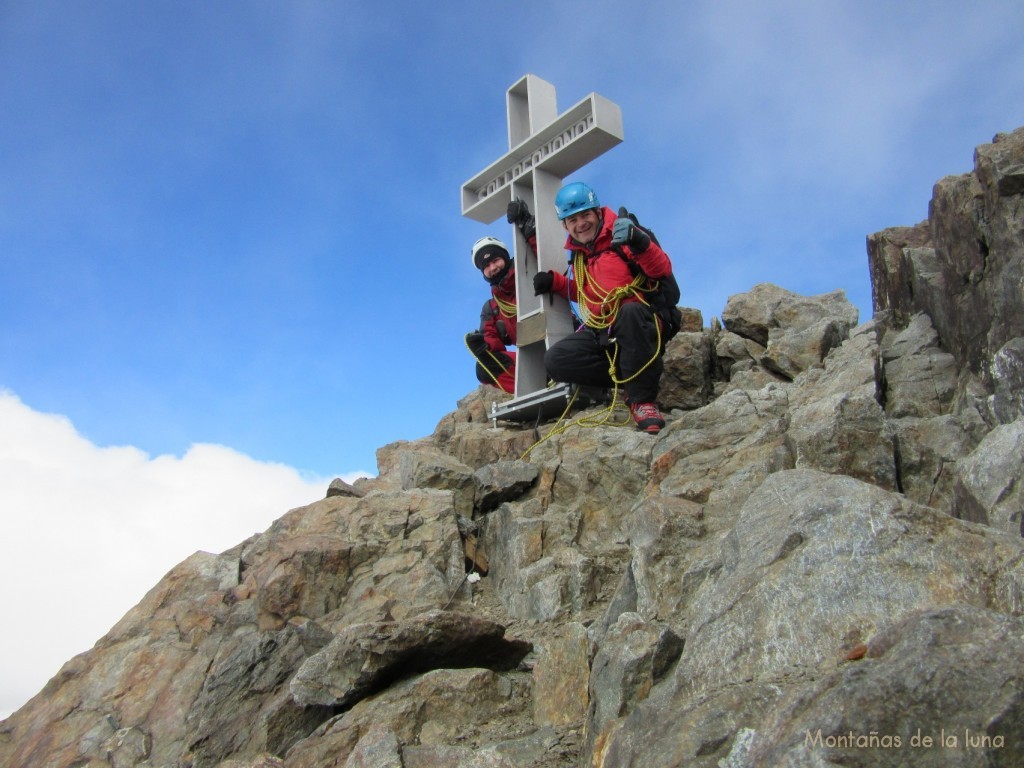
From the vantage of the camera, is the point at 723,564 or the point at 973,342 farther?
the point at 973,342

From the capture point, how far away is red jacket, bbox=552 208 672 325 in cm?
1130

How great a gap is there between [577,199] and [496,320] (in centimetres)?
302

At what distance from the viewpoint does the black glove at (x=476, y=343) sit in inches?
556

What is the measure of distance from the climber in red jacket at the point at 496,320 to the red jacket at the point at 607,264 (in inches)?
71.9

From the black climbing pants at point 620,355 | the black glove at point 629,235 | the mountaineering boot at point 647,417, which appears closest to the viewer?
the mountaineering boot at point 647,417

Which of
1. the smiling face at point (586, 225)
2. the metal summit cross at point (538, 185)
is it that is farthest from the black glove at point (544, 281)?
the smiling face at point (586, 225)

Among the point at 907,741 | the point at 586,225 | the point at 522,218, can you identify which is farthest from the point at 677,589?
the point at 522,218

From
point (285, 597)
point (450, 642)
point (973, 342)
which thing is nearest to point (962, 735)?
point (450, 642)

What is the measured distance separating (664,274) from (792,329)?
7.28 feet

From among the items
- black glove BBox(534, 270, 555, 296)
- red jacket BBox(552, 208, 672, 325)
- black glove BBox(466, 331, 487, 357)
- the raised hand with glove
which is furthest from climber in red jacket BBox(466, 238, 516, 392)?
the raised hand with glove

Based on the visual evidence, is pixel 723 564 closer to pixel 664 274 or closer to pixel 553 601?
pixel 553 601

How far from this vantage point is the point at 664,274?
37.3 feet

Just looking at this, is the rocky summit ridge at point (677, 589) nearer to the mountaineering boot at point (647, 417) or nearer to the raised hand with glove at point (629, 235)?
the mountaineering boot at point (647, 417)

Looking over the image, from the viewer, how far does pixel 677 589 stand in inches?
243
